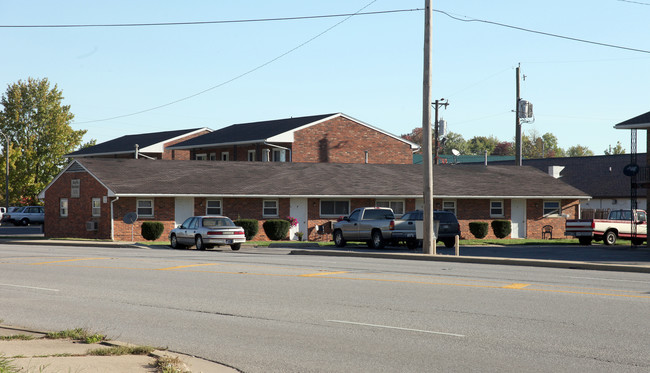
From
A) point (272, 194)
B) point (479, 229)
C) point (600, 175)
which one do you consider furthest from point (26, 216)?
point (600, 175)

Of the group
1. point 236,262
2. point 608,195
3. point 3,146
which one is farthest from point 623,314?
point 3,146

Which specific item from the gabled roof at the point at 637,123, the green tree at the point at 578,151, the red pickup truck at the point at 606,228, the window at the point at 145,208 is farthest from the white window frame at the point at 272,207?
the green tree at the point at 578,151

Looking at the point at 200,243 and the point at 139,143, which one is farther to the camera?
the point at 139,143

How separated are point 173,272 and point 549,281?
353 inches

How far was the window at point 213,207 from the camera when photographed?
4488cm

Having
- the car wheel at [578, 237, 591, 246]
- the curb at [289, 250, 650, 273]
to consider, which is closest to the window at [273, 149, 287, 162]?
the car wheel at [578, 237, 591, 246]

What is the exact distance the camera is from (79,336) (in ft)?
34.0

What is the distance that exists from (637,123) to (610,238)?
863cm

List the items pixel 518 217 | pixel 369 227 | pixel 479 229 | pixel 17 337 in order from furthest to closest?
pixel 518 217
pixel 479 229
pixel 369 227
pixel 17 337

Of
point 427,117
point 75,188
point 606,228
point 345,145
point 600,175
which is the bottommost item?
point 606,228

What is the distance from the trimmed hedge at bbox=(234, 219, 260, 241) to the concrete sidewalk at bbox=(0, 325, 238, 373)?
33.3 m

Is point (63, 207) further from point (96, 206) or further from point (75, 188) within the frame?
point (96, 206)

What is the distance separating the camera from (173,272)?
20.4 metres

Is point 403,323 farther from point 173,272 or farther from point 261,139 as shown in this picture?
point 261,139
